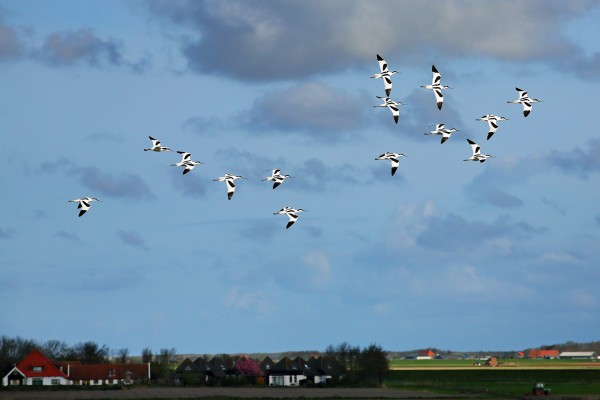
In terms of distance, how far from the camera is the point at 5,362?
163m

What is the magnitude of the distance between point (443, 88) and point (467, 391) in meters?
44.3

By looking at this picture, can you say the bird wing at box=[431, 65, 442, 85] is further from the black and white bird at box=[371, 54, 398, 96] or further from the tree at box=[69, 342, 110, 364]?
the tree at box=[69, 342, 110, 364]

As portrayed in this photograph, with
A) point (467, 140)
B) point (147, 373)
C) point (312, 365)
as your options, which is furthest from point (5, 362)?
Result: point (467, 140)

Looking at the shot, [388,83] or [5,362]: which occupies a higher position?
[388,83]

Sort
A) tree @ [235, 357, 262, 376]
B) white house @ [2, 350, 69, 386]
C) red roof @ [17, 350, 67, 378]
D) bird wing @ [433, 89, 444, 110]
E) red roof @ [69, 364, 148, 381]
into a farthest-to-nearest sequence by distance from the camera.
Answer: tree @ [235, 357, 262, 376]
red roof @ [69, 364, 148, 381]
red roof @ [17, 350, 67, 378]
white house @ [2, 350, 69, 386]
bird wing @ [433, 89, 444, 110]

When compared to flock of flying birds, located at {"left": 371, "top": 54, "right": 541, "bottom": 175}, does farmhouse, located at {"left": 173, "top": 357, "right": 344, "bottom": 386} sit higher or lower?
→ lower

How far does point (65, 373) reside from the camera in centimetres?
14838

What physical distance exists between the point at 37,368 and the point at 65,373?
521 cm

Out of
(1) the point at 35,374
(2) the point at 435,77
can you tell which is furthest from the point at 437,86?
(1) the point at 35,374

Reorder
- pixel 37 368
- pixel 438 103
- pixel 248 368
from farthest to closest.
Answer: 1. pixel 248 368
2. pixel 37 368
3. pixel 438 103

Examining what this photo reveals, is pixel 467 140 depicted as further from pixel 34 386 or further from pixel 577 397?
pixel 34 386

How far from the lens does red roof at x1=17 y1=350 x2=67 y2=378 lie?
143 metres

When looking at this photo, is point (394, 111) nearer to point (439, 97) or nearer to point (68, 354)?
point (439, 97)

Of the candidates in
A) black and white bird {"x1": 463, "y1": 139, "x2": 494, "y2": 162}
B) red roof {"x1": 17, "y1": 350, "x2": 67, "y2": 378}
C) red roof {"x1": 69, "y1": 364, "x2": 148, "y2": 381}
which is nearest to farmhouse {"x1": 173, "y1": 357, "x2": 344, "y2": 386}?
red roof {"x1": 69, "y1": 364, "x2": 148, "y2": 381}
